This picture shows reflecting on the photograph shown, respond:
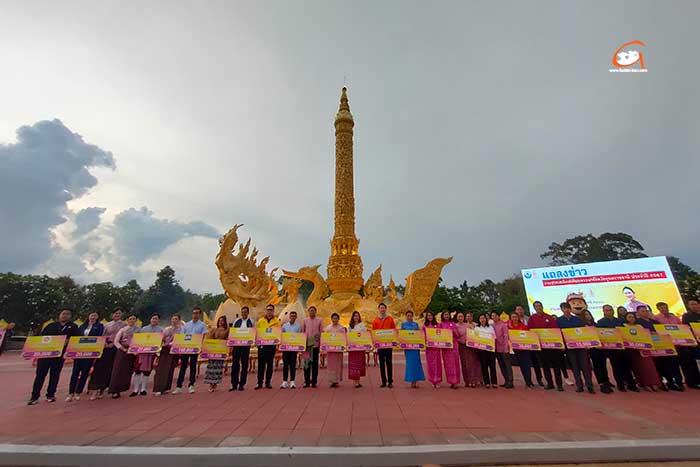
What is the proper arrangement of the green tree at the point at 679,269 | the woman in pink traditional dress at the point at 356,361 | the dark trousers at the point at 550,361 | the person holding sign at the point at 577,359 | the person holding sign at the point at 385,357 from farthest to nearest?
the green tree at the point at 679,269 < the woman in pink traditional dress at the point at 356,361 < the person holding sign at the point at 385,357 < the dark trousers at the point at 550,361 < the person holding sign at the point at 577,359

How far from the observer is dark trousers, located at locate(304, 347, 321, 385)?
633 cm

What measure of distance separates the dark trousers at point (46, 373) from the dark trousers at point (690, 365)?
11011mm

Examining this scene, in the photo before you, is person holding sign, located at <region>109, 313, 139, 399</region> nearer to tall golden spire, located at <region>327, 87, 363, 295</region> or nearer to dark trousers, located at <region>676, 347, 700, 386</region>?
dark trousers, located at <region>676, 347, 700, 386</region>

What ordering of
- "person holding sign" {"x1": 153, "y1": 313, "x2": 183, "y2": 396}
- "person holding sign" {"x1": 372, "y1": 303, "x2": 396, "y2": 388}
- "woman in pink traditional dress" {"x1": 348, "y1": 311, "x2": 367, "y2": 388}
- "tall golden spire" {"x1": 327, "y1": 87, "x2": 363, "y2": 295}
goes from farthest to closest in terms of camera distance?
1. "tall golden spire" {"x1": 327, "y1": 87, "x2": 363, "y2": 295}
2. "woman in pink traditional dress" {"x1": 348, "y1": 311, "x2": 367, "y2": 388}
3. "person holding sign" {"x1": 372, "y1": 303, "x2": 396, "y2": 388}
4. "person holding sign" {"x1": 153, "y1": 313, "x2": 183, "y2": 396}

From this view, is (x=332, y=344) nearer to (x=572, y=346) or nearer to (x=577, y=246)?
(x=572, y=346)

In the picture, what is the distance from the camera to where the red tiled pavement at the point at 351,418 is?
3.45 m

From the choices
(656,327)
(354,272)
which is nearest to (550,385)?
(656,327)

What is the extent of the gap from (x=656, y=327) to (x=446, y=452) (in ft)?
19.2

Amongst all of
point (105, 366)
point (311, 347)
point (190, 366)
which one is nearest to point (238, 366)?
point (190, 366)

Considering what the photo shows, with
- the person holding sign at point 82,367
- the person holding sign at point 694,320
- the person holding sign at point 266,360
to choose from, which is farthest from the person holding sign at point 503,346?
the person holding sign at point 82,367

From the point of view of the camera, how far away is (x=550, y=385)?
6113 mm

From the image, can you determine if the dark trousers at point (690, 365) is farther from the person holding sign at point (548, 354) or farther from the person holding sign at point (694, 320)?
the person holding sign at point (548, 354)

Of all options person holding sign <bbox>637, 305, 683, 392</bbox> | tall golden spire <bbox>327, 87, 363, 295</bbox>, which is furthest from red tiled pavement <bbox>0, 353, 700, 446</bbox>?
tall golden spire <bbox>327, 87, 363, 295</bbox>

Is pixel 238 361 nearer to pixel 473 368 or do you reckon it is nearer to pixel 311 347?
pixel 311 347
